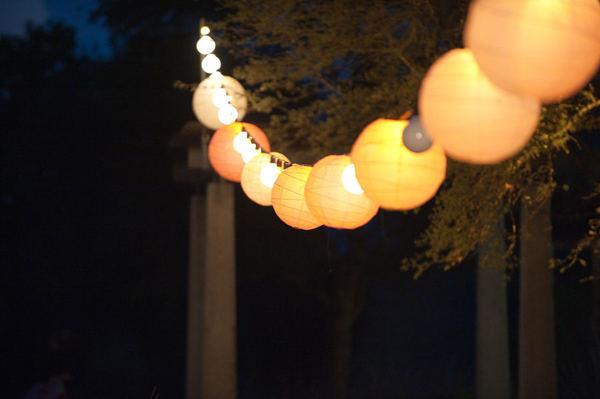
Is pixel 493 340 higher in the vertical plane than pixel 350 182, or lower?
lower

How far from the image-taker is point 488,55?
9.84 ft

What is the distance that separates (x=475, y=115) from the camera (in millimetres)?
3176

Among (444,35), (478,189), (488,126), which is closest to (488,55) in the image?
(488,126)

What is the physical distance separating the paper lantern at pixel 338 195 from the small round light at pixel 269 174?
816mm

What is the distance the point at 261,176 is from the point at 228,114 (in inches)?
44.5

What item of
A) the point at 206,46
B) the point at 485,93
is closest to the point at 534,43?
the point at 485,93

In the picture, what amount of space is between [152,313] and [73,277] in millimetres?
1396

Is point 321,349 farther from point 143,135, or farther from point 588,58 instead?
point 588,58

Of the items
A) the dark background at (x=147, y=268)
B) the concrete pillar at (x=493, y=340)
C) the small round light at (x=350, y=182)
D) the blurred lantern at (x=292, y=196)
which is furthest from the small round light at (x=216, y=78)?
the dark background at (x=147, y=268)

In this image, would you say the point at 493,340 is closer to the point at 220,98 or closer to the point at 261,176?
the point at 220,98

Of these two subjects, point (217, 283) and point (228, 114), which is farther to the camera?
point (217, 283)

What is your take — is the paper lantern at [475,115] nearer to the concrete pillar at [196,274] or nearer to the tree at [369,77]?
the tree at [369,77]

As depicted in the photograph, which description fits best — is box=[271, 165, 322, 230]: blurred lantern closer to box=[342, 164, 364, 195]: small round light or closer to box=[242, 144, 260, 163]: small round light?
box=[342, 164, 364, 195]: small round light

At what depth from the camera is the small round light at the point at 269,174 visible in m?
5.40
